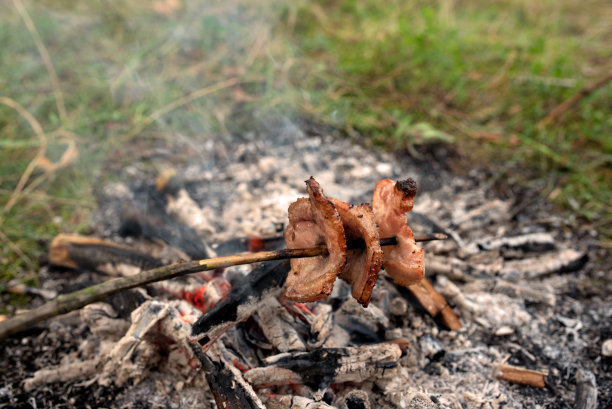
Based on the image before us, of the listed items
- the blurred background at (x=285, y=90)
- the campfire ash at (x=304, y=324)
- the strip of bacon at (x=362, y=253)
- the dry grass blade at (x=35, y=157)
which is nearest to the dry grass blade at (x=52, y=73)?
the blurred background at (x=285, y=90)

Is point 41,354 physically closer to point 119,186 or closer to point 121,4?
point 119,186

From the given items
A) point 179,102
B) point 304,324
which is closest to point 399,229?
point 304,324

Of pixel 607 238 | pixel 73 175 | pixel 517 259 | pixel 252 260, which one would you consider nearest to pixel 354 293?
pixel 252 260

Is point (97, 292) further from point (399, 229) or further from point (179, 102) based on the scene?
point (179, 102)

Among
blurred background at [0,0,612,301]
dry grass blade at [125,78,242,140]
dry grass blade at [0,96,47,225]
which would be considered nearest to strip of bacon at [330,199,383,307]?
blurred background at [0,0,612,301]

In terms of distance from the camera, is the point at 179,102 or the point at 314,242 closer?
the point at 314,242

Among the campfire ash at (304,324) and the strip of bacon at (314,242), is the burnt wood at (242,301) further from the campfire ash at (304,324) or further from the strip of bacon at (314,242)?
the strip of bacon at (314,242)
